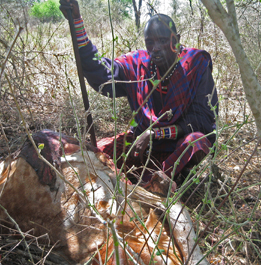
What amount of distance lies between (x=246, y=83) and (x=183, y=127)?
1.23 m

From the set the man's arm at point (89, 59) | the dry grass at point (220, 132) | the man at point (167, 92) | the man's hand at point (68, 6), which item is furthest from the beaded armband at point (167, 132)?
the man's hand at point (68, 6)

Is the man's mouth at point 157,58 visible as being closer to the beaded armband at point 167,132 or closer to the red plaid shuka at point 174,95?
the red plaid shuka at point 174,95

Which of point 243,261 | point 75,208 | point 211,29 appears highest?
point 211,29

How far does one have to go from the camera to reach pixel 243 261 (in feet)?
5.04

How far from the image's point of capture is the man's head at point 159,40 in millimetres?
2355

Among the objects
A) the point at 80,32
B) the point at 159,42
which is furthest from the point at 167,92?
the point at 80,32

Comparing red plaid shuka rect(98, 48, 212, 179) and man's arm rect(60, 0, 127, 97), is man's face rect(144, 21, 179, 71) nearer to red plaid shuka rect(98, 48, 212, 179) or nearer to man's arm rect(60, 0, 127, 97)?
red plaid shuka rect(98, 48, 212, 179)

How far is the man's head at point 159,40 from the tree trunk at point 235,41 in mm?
1288

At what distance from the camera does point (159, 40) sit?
2393mm

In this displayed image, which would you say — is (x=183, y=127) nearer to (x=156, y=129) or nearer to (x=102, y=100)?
(x=156, y=129)

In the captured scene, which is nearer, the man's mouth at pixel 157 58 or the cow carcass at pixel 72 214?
the cow carcass at pixel 72 214

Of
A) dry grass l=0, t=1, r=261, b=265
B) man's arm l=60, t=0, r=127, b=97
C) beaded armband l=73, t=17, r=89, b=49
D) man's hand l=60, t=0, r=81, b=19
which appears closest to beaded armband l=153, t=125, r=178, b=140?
dry grass l=0, t=1, r=261, b=265

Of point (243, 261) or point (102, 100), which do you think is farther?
point (102, 100)

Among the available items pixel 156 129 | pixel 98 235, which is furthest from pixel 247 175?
pixel 98 235
